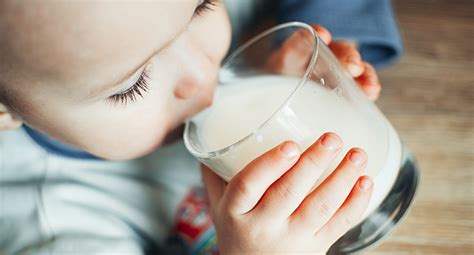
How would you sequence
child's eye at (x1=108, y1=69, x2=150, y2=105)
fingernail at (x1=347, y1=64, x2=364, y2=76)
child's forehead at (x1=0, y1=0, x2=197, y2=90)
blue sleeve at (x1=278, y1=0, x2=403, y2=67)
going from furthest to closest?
blue sleeve at (x1=278, y1=0, x2=403, y2=67), fingernail at (x1=347, y1=64, x2=364, y2=76), child's eye at (x1=108, y1=69, x2=150, y2=105), child's forehead at (x1=0, y1=0, x2=197, y2=90)

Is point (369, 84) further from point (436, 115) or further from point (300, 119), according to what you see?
point (300, 119)

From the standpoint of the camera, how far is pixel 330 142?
449 mm

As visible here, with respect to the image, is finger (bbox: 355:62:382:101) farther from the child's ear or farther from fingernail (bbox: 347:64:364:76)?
the child's ear

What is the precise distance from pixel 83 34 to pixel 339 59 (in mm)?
308

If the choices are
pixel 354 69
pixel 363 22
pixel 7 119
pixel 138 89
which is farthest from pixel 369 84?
pixel 7 119

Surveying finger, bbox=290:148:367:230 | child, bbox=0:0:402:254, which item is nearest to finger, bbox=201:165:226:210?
child, bbox=0:0:402:254

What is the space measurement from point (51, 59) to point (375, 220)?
0.32m

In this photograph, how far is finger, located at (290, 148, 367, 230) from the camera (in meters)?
0.47

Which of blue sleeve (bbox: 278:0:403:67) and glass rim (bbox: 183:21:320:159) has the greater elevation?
glass rim (bbox: 183:21:320:159)

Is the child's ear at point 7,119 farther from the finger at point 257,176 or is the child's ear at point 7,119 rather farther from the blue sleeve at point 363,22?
the blue sleeve at point 363,22

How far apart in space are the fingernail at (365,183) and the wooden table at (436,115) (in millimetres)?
108

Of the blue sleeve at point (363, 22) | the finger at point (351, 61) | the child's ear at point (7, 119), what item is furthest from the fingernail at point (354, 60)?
the child's ear at point (7, 119)

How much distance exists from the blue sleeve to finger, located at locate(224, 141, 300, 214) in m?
0.33

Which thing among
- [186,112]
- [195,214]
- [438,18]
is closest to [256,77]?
[186,112]
